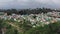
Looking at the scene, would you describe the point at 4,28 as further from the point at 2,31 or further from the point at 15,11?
the point at 15,11

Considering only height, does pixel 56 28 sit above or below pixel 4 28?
above

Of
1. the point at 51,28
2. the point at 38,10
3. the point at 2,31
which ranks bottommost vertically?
the point at 38,10

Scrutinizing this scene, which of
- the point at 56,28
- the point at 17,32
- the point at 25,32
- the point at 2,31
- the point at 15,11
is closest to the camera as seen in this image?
the point at 56,28

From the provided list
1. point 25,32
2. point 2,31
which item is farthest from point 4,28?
point 25,32

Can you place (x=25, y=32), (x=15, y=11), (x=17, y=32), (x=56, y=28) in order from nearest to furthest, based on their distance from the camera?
(x=56, y=28)
(x=25, y=32)
(x=17, y=32)
(x=15, y=11)

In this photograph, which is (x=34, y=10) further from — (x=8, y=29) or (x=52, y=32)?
(x=52, y=32)

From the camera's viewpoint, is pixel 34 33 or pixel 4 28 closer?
pixel 34 33

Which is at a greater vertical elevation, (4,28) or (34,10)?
(4,28)

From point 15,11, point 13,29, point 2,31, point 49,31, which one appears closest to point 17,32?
point 13,29

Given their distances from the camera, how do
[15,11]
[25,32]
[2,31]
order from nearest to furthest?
[25,32]
[2,31]
[15,11]
